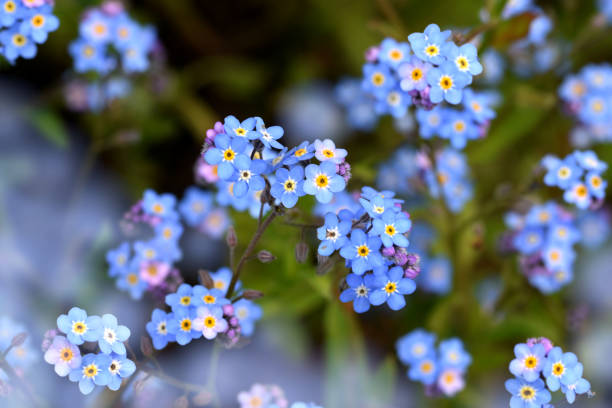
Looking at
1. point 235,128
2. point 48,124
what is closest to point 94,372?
point 235,128

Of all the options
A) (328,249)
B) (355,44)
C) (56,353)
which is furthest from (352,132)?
(56,353)

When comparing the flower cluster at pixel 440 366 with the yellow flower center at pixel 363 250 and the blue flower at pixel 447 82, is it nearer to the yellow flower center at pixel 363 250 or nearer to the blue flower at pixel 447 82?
the yellow flower center at pixel 363 250

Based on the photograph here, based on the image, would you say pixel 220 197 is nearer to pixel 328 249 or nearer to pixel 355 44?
pixel 328 249

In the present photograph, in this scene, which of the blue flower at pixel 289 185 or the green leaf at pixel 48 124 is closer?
the blue flower at pixel 289 185

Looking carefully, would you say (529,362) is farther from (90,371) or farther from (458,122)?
(90,371)

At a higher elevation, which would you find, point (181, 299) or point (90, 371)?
point (181, 299)

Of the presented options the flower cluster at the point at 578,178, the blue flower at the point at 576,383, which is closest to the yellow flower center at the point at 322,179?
the blue flower at the point at 576,383
